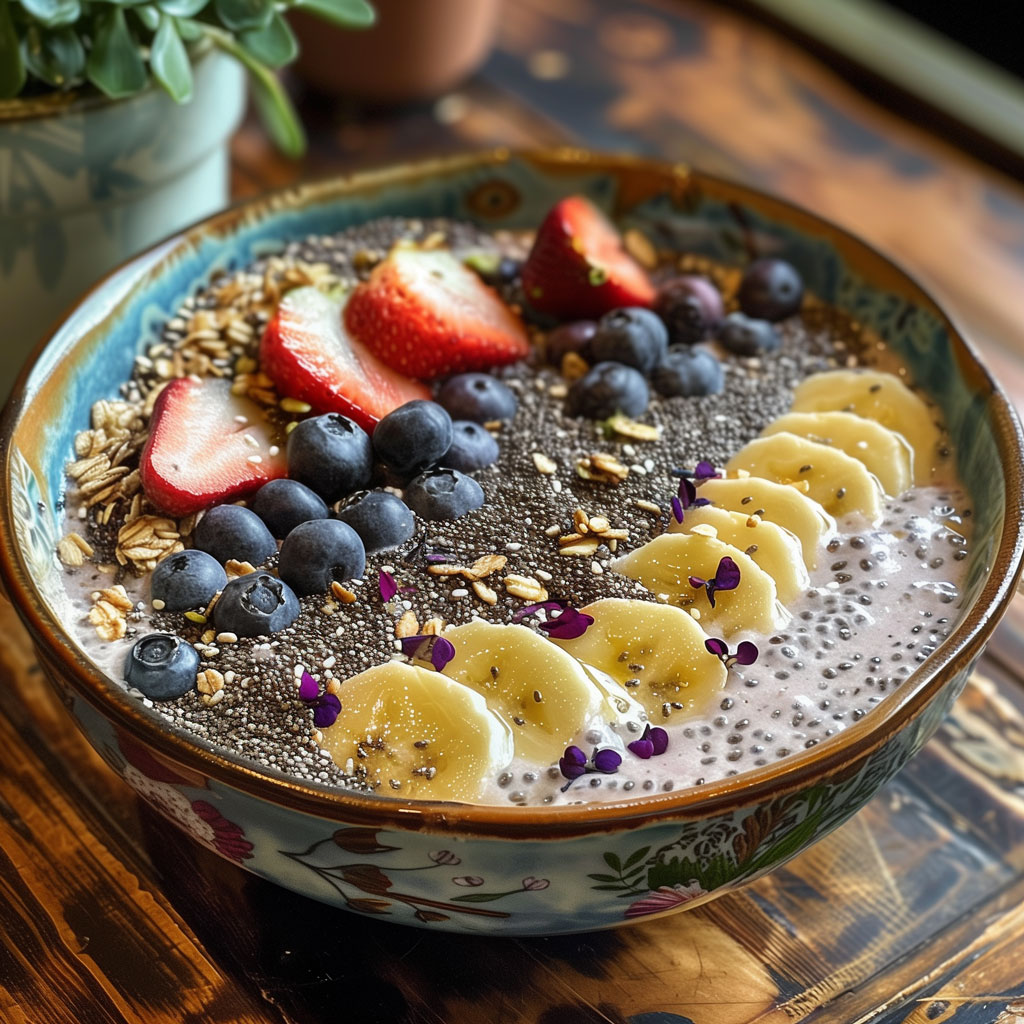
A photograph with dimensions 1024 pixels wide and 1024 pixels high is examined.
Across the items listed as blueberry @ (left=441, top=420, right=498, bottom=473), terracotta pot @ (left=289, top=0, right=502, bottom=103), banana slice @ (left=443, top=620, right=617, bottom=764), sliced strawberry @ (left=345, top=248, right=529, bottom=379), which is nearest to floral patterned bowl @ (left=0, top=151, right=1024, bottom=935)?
banana slice @ (left=443, top=620, right=617, bottom=764)

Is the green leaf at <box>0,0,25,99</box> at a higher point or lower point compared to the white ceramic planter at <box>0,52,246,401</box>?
higher

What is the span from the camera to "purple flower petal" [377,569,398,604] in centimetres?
96

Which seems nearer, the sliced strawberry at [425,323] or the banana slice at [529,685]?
the banana slice at [529,685]

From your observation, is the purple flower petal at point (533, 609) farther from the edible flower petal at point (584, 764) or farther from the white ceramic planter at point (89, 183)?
the white ceramic planter at point (89, 183)

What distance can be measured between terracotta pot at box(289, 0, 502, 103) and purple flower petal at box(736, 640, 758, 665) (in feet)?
3.71

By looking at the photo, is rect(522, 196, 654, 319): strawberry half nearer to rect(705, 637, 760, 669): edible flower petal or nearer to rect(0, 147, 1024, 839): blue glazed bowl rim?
rect(0, 147, 1024, 839): blue glazed bowl rim

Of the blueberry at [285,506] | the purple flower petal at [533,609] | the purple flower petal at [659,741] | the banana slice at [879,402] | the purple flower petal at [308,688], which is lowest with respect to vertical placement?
the purple flower petal at [308,688]

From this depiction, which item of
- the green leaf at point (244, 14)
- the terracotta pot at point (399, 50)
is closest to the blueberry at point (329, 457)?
the green leaf at point (244, 14)

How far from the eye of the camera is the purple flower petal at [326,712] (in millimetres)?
861

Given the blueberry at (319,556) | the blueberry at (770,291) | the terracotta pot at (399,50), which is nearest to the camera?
the blueberry at (319,556)

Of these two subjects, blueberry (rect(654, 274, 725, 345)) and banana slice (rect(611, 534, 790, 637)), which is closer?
banana slice (rect(611, 534, 790, 637))

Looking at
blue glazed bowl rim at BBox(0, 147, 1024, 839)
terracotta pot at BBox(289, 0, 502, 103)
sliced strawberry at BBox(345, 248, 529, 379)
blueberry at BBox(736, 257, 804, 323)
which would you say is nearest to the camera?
blue glazed bowl rim at BBox(0, 147, 1024, 839)

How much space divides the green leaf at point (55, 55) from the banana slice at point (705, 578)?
2.20 feet

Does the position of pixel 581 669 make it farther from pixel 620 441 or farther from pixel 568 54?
pixel 568 54
